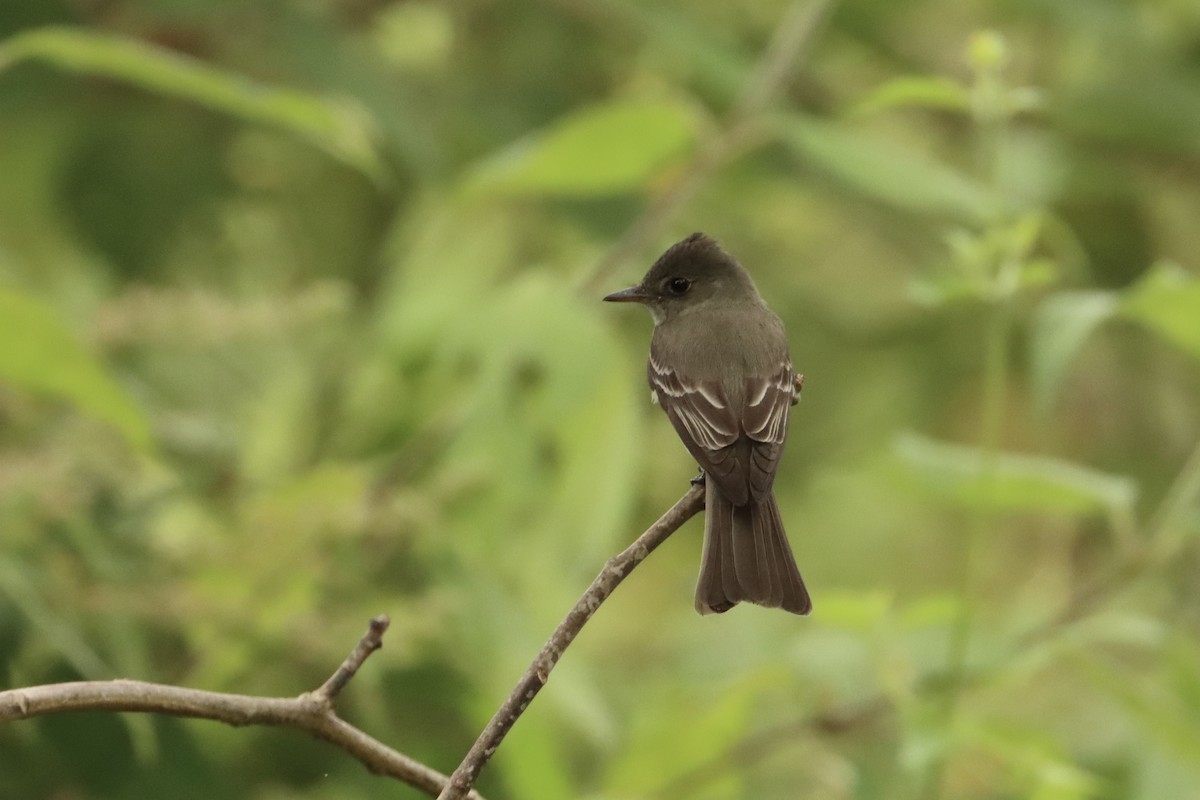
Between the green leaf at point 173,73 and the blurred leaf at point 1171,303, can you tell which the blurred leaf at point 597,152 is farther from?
the blurred leaf at point 1171,303

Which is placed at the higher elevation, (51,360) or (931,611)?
(931,611)

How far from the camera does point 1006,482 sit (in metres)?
2.93

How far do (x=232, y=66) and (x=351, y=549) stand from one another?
161 cm

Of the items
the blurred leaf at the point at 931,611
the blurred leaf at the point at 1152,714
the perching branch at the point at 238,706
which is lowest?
the perching branch at the point at 238,706

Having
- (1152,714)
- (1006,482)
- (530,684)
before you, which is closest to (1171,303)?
(1006,482)

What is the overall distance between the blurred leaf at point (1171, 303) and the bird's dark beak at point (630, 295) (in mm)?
985

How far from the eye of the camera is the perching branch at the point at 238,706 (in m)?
1.51

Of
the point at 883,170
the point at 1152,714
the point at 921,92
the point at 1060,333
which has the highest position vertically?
the point at 883,170

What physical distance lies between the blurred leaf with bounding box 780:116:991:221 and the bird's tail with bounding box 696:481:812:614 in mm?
885

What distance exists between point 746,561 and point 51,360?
1060 millimetres

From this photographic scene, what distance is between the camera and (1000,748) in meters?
2.77

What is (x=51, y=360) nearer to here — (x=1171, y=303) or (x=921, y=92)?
(x=921, y=92)

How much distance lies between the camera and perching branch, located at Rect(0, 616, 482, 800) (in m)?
1.51

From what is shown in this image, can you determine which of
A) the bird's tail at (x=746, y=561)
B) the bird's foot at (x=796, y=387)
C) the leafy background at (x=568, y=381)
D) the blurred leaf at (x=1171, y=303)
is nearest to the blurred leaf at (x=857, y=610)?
the leafy background at (x=568, y=381)
